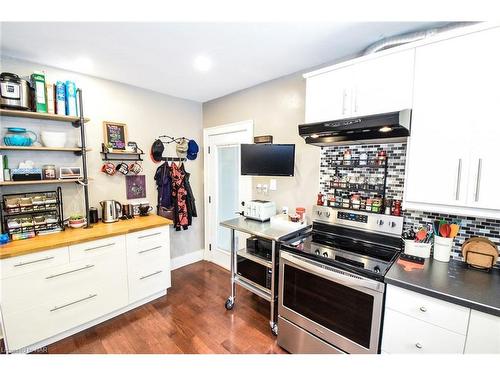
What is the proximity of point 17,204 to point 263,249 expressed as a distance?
2190 millimetres

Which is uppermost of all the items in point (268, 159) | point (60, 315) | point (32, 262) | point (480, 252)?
point (268, 159)

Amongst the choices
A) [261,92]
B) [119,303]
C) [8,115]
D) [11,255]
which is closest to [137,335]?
[119,303]

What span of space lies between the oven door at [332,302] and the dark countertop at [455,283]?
150 mm

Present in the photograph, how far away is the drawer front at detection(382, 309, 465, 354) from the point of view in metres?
1.09

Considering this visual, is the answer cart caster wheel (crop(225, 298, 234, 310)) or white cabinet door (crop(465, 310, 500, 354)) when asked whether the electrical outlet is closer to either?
cart caster wheel (crop(225, 298, 234, 310))

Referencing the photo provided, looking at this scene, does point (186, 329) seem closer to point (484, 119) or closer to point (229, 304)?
point (229, 304)

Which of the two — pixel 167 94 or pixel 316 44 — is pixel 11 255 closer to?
pixel 167 94

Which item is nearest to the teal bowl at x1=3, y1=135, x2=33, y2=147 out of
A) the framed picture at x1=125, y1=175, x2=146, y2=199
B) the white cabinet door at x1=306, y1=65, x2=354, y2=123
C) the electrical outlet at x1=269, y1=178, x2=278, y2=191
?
the framed picture at x1=125, y1=175, x2=146, y2=199

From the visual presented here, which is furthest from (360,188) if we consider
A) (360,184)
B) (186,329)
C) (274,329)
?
(186,329)

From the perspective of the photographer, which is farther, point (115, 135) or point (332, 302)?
point (115, 135)

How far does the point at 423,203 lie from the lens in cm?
141

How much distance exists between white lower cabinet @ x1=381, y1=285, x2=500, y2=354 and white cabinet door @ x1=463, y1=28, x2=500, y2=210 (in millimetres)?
600

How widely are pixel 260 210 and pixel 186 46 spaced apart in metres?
1.59

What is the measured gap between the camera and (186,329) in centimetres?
199
